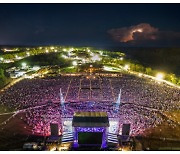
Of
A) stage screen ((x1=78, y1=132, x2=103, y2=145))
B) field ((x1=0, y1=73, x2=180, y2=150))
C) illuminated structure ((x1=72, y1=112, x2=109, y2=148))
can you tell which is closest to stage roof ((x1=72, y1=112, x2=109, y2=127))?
illuminated structure ((x1=72, y1=112, x2=109, y2=148))

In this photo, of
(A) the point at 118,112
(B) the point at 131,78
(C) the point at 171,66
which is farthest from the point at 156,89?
(C) the point at 171,66

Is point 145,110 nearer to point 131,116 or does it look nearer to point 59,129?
point 131,116

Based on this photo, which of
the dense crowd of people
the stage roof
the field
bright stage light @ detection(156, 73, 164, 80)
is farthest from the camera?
bright stage light @ detection(156, 73, 164, 80)

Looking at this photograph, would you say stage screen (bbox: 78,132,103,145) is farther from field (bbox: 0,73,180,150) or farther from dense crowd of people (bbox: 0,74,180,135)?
dense crowd of people (bbox: 0,74,180,135)

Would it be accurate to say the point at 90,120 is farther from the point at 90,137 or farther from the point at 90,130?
the point at 90,137

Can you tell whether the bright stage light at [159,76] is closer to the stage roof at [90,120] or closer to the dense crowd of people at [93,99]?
the dense crowd of people at [93,99]

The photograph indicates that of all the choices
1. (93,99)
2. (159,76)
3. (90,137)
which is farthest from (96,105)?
(159,76)
